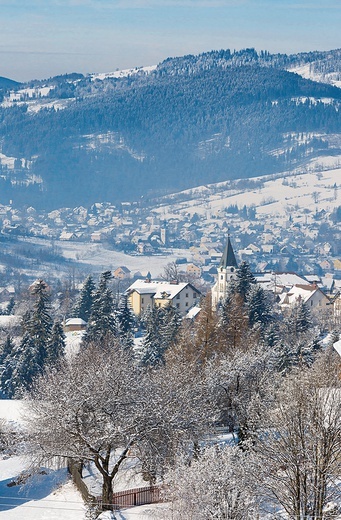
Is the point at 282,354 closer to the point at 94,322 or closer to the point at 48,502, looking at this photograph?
the point at 94,322

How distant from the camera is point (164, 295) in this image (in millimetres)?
78062

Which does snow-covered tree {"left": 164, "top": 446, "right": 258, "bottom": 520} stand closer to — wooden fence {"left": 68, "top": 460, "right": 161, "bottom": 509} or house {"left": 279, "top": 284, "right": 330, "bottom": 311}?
wooden fence {"left": 68, "top": 460, "right": 161, "bottom": 509}

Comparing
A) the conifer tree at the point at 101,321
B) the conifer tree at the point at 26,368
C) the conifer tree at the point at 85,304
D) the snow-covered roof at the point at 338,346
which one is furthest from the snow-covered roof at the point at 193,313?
the snow-covered roof at the point at 338,346

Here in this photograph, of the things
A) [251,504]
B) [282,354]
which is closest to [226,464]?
[251,504]

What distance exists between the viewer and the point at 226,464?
21141 mm

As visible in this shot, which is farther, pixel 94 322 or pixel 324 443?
pixel 94 322

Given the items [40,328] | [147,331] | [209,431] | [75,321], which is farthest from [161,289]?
[209,431]

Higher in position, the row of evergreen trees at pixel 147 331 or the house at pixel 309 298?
the row of evergreen trees at pixel 147 331

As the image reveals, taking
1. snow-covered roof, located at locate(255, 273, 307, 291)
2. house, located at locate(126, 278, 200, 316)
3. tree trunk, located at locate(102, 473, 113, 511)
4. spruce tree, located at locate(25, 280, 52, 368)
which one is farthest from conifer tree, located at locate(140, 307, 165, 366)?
snow-covered roof, located at locate(255, 273, 307, 291)

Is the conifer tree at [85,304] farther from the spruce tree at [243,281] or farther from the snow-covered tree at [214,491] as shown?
the snow-covered tree at [214,491]

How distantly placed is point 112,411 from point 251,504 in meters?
5.15

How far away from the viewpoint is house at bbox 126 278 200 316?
3086 inches

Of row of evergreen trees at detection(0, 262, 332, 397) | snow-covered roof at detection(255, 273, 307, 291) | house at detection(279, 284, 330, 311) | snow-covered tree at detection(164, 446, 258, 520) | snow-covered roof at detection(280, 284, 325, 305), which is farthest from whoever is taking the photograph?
snow-covered roof at detection(255, 273, 307, 291)

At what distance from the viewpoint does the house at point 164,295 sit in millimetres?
78375
